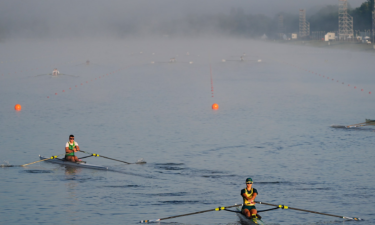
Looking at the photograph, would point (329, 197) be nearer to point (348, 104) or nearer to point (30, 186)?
point (30, 186)

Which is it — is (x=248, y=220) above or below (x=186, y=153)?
below

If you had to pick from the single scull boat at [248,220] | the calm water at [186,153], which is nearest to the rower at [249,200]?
the single scull boat at [248,220]

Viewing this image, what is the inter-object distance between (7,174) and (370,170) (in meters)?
21.9

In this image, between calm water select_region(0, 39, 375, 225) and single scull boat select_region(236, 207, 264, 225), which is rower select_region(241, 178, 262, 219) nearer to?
single scull boat select_region(236, 207, 264, 225)

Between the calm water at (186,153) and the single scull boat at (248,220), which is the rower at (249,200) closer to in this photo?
the single scull boat at (248,220)

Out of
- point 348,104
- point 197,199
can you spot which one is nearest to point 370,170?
point 197,199

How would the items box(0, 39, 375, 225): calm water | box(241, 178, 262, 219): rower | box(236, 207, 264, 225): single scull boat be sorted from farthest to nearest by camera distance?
box(0, 39, 375, 225): calm water, box(241, 178, 262, 219): rower, box(236, 207, 264, 225): single scull boat

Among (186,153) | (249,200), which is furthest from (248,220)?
(186,153)

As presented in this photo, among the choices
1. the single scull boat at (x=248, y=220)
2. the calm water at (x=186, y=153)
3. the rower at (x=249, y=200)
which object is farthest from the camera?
the calm water at (x=186, y=153)

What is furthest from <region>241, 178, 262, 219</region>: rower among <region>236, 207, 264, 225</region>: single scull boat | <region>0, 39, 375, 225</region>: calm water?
<region>0, 39, 375, 225</region>: calm water

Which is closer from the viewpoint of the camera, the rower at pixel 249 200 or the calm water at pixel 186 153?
the rower at pixel 249 200

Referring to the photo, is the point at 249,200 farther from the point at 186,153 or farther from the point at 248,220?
the point at 186,153

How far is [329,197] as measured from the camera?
87.7 ft

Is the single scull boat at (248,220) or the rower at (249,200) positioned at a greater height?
the rower at (249,200)
